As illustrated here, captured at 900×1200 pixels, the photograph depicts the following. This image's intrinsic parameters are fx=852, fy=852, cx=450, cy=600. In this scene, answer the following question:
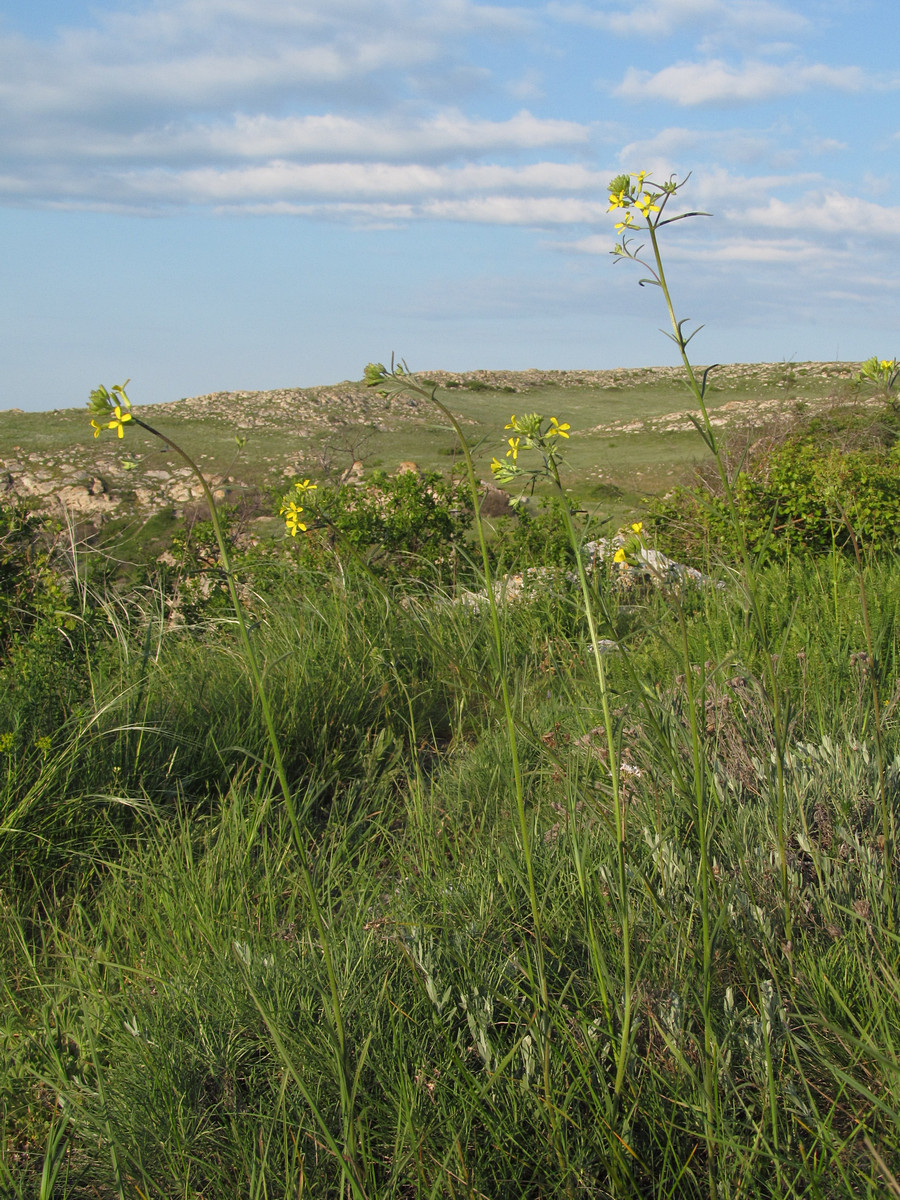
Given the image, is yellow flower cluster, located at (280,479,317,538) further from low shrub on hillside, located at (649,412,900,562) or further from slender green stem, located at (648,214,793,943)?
low shrub on hillside, located at (649,412,900,562)

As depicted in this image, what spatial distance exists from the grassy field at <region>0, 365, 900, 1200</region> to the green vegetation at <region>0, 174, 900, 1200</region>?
12 millimetres

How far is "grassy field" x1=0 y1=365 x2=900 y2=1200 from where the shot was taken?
4.42 feet

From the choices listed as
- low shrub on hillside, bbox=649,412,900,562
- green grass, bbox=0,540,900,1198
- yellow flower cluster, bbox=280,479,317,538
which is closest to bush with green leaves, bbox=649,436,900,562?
low shrub on hillside, bbox=649,412,900,562

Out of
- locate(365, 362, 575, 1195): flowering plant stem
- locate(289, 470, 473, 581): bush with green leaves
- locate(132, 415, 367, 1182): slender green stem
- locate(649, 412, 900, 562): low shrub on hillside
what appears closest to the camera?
locate(132, 415, 367, 1182): slender green stem

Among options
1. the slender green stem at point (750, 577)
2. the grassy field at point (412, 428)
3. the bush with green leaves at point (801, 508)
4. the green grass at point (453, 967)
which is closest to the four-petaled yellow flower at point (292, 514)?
the green grass at point (453, 967)

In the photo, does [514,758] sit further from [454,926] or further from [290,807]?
[454,926]

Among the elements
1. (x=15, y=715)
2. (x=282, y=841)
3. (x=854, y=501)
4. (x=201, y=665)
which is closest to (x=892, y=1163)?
(x=282, y=841)

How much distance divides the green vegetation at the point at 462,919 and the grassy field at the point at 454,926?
0.01 metres

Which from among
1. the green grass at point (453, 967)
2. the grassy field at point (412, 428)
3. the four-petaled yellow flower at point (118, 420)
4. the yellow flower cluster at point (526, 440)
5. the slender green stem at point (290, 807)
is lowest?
the green grass at point (453, 967)

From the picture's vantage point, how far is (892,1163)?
51.3 inches

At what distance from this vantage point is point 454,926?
1847 mm

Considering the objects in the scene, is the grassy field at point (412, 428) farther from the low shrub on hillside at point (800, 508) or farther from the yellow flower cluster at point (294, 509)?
the yellow flower cluster at point (294, 509)

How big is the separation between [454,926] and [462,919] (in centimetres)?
4

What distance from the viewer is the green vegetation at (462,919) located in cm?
134
